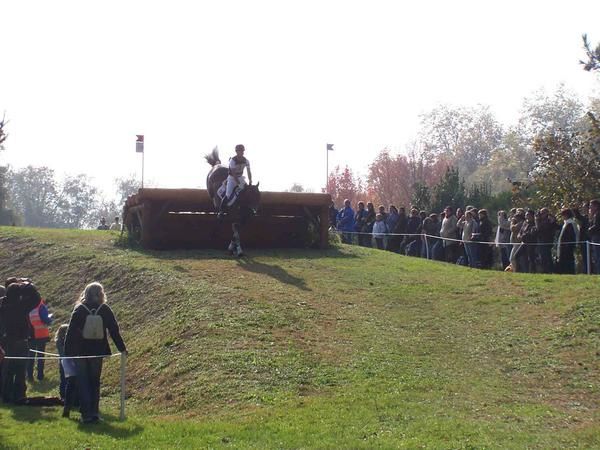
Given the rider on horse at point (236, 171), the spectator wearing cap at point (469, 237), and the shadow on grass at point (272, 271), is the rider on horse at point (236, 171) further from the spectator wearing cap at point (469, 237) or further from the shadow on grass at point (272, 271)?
the spectator wearing cap at point (469, 237)

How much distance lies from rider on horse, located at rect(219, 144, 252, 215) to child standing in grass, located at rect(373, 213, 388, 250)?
19.5 feet

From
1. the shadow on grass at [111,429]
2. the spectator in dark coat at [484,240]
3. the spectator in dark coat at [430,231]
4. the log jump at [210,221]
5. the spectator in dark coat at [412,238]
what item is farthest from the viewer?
the spectator in dark coat at [412,238]

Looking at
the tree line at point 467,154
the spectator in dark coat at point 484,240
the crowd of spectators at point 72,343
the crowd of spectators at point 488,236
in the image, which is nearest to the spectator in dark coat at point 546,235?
the crowd of spectators at point 488,236

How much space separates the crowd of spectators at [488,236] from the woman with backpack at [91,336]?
34.7 feet

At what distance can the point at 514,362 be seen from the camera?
13727 mm

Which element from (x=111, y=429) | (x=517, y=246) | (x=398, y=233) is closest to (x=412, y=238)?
(x=398, y=233)

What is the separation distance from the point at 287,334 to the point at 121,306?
4.69m

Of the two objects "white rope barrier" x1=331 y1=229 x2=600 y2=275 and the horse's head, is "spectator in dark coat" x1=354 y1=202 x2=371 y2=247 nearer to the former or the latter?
"white rope barrier" x1=331 y1=229 x2=600 y2=275

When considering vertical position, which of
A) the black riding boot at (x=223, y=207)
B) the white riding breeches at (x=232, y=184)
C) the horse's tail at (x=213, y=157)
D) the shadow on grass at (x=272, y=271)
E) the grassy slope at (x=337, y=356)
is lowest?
the grassy slope at (x=337, y=356)

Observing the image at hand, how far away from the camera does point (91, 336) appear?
12.3m

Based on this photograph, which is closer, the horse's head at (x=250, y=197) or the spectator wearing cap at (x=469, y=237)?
the horse's head at (x=250, y=197)

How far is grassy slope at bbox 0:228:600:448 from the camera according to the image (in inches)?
428

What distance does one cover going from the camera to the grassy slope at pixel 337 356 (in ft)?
35.7

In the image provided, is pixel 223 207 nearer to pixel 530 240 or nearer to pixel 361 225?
pixel 530 240
